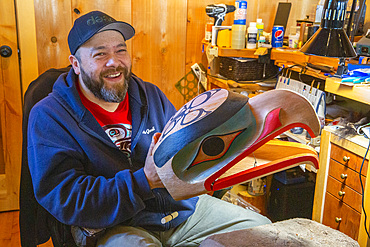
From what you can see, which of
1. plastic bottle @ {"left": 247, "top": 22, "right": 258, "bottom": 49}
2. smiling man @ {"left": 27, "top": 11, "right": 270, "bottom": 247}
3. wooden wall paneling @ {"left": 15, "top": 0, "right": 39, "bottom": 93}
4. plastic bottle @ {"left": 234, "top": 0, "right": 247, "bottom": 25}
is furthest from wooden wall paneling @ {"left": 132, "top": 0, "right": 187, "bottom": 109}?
smiling man @ {"left": 27, "top": 11, "right": 270, "bottom": 247}

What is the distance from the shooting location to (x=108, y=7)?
2.69 meters

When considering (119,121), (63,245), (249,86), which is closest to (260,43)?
(249,86)

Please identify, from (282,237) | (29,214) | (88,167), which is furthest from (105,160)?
(282,237)

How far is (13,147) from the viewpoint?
108 inches

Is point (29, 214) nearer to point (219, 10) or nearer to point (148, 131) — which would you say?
point (148, 131)

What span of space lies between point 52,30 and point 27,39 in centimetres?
17

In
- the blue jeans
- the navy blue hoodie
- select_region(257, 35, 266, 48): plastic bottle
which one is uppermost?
select_region(257, 35, 266, 48): plastic bottle

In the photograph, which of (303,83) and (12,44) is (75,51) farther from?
(303,83)

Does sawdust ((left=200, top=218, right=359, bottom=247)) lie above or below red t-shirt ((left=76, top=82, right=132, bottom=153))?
below

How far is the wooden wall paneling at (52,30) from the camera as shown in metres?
2.58

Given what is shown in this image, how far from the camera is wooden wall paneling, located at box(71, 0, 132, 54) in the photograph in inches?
103

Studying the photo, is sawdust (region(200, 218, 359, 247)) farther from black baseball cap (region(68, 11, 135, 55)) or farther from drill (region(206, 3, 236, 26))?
drill (region(206, 3, 236, 26))

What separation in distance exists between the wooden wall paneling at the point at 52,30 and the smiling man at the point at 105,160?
110cm

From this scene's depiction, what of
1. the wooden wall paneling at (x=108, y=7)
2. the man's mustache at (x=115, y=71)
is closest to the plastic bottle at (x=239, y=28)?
the wooden wall paneling at (x=108, y=7)
